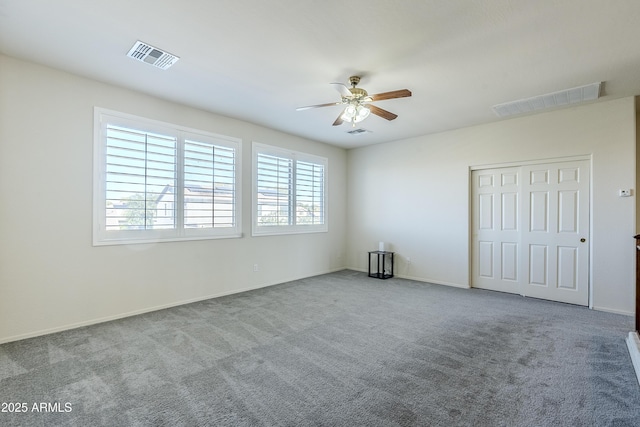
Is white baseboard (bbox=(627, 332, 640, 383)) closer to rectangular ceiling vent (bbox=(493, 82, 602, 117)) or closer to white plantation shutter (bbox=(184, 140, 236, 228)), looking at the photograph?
rectangular ceiling vent (bbox=(493, 82, 602, 117))

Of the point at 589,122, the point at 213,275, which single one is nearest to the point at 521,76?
the point at 589,122

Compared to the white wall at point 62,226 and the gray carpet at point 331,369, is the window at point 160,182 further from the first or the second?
the gray carpet at point 331,369

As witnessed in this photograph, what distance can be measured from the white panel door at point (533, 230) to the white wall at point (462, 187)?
179 millimetres

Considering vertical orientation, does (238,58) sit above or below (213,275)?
above

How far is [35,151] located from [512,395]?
4947 millimetres

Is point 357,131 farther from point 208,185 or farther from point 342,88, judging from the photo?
point 208,185

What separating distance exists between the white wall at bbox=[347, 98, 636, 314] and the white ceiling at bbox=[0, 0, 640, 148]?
63cm

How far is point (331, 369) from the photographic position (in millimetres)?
2521

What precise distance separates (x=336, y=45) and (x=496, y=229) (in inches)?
163

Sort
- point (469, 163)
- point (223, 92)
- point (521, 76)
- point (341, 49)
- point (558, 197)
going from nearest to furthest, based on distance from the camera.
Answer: point (341, 49), point (521, 76), point (223, 92), point (558, 197), point (469, 163)

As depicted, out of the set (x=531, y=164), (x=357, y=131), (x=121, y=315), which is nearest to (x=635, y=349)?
(x=531, y=164)

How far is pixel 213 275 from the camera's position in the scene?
4684mm

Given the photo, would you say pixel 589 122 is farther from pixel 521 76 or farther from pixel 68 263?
pixel 68 263

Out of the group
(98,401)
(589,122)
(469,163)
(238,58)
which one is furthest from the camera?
(469,163)
